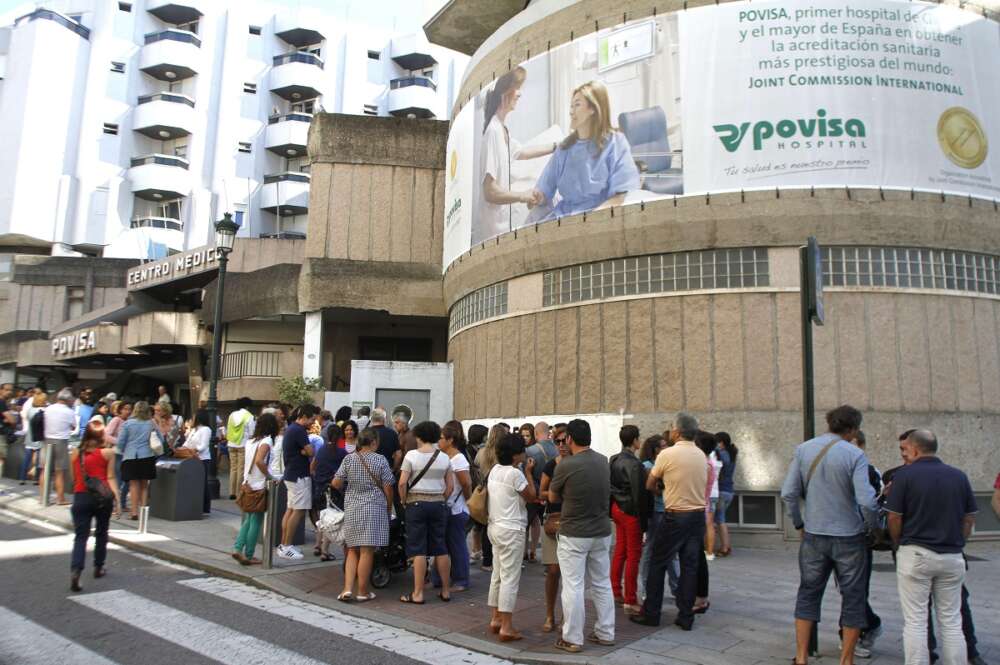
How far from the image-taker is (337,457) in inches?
363

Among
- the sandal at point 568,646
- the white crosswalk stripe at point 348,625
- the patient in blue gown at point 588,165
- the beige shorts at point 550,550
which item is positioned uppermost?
the patient in blue gown at point 588,165

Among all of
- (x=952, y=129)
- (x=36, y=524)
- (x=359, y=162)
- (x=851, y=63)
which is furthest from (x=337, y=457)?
(x=359, y=162)

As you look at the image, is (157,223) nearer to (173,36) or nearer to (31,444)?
(173,36)

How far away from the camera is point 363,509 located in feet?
24.1

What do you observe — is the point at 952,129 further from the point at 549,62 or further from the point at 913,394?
the point at 549,62

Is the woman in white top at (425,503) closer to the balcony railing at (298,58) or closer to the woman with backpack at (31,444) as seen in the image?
the woman with backpack at (31,444)

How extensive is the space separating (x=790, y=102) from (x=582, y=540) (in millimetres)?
10072

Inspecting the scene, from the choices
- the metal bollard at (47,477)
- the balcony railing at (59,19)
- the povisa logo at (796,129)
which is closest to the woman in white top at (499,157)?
the povisa logo at (796,129)

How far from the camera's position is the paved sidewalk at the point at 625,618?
594 cm

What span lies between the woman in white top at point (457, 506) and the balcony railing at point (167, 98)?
158 feet

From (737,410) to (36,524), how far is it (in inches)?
446

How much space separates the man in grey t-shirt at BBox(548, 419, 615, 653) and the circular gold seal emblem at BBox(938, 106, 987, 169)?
1067 cm

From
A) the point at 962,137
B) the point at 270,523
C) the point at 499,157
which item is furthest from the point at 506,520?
the point at 962,137

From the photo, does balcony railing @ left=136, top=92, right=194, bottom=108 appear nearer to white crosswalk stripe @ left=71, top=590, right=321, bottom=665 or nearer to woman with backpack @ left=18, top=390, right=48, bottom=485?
woman with backpack @ left=18, top=390, right=48, bottom=485
